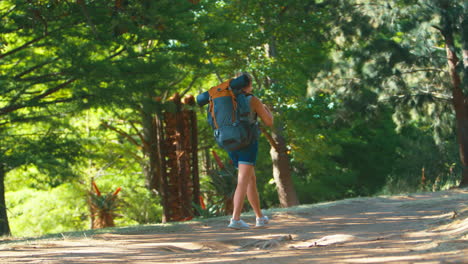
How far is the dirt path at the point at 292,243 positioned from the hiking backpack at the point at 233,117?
1.00 m

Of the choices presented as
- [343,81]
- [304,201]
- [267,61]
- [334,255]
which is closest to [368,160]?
[304,201]

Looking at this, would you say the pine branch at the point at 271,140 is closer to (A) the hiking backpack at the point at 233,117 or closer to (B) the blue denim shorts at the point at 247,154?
(B) the blue denim shorts at the point at 247,154

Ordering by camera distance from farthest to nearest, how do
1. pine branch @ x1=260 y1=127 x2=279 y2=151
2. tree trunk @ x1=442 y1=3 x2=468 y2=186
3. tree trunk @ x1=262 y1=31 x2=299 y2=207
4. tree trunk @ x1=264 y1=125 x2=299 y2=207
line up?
tree trunk @ x1=264 y1=125 x2=299 y2=207
tree trunk @ x1=262 y1=31 x2=299 y2=207
pine branch @ x1=260 y1=127 x2=279 y2=151
tree trunk @ x1=442 y1=3 x2=468 y2=186

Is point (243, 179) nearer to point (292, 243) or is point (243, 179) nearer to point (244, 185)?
point (244, 185)

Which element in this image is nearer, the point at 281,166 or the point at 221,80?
the point at 221,80

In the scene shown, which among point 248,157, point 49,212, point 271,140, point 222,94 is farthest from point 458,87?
point 49,212

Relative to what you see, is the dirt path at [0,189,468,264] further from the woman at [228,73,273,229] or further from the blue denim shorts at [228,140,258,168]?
the blue denim shorts at [228,140,258,168]

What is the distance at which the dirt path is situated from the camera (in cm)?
447

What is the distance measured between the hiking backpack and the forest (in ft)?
14.0

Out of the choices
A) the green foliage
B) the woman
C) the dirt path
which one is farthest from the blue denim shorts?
the green foliage

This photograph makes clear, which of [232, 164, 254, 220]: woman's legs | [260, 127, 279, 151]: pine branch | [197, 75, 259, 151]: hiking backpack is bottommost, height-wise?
[232, 164, 254, 220]: woman's legs

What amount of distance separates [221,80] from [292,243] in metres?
14.9

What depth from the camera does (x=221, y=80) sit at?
66.3 feet

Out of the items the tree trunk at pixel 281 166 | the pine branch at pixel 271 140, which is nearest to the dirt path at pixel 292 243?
the pine branch at pixel 271 140
